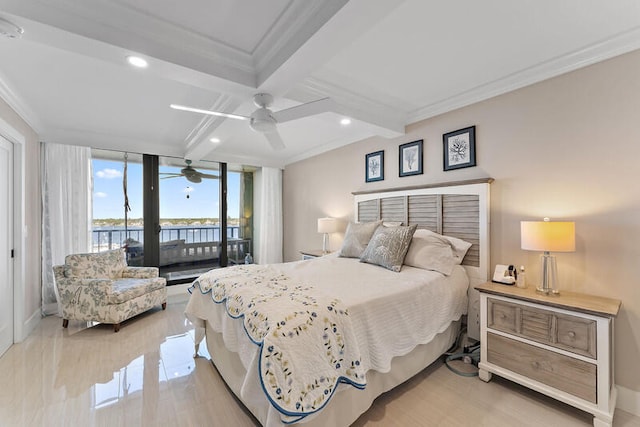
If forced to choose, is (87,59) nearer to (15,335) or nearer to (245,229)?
(15,335)

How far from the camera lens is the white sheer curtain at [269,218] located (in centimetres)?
541

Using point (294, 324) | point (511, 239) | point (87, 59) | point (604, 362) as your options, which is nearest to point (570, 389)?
point (604, 362)

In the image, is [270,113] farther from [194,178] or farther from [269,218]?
[269,218]

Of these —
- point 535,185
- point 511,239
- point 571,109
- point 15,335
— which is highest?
point 571,109

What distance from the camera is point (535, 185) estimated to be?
234cm

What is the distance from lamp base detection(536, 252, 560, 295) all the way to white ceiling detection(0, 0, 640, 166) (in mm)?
1490

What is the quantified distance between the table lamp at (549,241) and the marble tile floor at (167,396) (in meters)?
0.85

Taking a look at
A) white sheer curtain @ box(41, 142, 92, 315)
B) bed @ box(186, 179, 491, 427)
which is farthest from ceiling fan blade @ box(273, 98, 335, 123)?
white sheer curtain @ box(41, 142, 92, 315)

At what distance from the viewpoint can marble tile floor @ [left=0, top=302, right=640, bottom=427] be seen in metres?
1.77

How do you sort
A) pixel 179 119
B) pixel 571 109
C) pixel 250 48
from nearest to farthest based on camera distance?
pixel 250 48 < pixel 571 109 < pixel 179 119

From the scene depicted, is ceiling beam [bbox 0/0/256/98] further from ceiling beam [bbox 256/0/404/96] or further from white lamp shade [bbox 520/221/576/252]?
white lamp shade [bbox 520/221/576/252]

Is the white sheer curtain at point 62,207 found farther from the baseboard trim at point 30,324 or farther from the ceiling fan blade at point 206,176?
the ceiling fan blade at point 206,176

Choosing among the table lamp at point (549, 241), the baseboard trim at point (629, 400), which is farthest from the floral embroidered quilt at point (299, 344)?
the baseboard trim at point (629, 400)

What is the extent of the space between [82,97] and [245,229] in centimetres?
334
